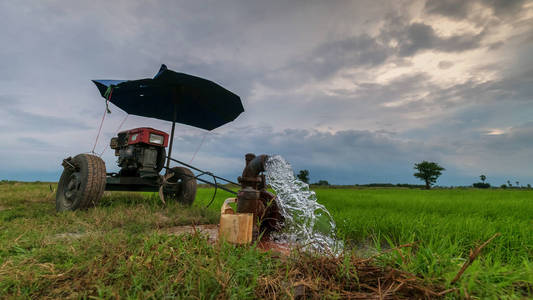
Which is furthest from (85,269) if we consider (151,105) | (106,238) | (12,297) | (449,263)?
(151,105)

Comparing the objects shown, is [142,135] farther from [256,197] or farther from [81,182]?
[256,197]

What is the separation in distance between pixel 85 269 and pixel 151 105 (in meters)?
4.82

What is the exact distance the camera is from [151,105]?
5.73m

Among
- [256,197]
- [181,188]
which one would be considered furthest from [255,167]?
[181,188]

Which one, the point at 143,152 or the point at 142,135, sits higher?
the point at 142,135

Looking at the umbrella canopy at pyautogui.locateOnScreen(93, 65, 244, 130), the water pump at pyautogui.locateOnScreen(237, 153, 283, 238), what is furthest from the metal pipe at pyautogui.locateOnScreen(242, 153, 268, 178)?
the umbrella canopy at pyautogui.locateOnScreen(93, 65, 244, 130)

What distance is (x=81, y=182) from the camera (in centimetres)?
423

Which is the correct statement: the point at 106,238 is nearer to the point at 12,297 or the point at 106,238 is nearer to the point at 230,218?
the point at 12,297

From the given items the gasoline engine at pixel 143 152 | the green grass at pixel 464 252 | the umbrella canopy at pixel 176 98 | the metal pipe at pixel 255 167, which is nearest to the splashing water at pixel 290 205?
the metal pipe at pixel 255 167

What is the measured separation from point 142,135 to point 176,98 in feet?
3.41

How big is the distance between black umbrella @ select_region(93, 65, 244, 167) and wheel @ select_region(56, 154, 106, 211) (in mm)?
1274

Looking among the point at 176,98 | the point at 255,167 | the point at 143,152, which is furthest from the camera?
the point at 176,98

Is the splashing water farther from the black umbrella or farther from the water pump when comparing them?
the black umbrella

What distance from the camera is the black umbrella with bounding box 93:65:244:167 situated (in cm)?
446
